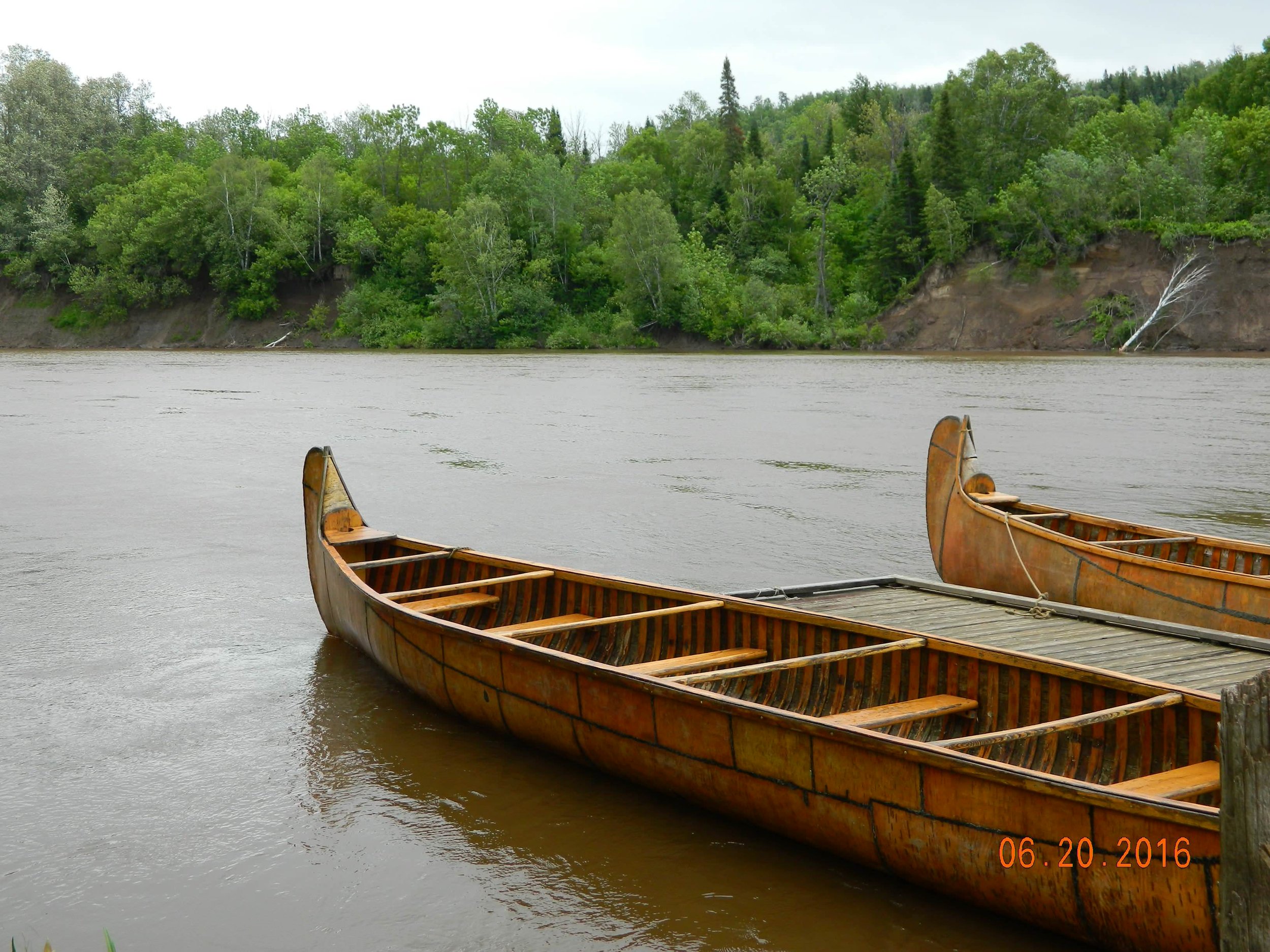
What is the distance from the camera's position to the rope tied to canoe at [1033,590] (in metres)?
7.27

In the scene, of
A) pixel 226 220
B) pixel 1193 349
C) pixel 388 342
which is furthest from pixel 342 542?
pixel 226 220

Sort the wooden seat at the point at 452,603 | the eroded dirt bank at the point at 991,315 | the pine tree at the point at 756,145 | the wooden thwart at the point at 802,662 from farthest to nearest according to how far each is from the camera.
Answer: the pine tree at the point at 756,145 < the eroded dirt bank at the point at 991,315 < the wooden seat at the point at 452,603 < the wooden thwart at the point at 802,662

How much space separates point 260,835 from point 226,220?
270 ft

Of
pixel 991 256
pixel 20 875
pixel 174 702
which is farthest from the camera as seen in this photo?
pixel 991 256

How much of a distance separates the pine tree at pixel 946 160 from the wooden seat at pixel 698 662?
2577 inches

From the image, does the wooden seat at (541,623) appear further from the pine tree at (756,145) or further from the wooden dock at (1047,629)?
the pine tree at (756,145)

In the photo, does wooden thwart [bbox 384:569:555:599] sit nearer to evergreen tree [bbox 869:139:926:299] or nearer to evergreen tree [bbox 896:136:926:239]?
evergreen tree [bbox 869:139:926:299]

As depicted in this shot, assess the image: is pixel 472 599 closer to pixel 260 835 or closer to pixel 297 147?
pixel 260 835

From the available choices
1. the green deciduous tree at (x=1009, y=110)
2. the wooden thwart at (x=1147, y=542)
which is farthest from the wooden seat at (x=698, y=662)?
the green deciduous tree at (x=1009, y=110)

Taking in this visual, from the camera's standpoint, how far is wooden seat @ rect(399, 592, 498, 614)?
749 cm

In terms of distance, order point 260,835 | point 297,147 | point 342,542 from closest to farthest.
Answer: point 260,835 < point 342,542 < point 297,147

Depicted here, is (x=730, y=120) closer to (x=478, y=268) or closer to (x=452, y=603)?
(x=478, y=268)

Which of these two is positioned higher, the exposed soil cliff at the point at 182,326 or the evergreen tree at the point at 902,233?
the evergreen tree at the point at 902,233

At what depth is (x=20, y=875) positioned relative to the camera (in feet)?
16.3
